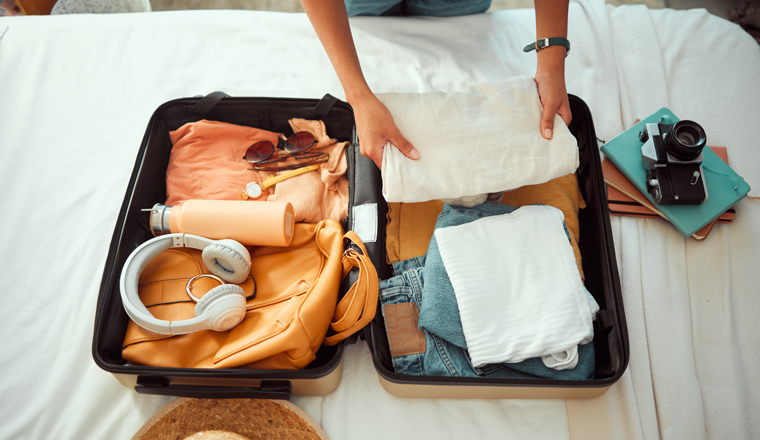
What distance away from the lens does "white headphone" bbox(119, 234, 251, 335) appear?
29.0 inches

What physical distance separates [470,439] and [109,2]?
5.80 feet

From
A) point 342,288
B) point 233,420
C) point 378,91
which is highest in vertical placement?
point 378,91

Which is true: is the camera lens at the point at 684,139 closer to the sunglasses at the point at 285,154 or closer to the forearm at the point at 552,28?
the forearm at the point at 552,28

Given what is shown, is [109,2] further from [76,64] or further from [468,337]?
[468,337]

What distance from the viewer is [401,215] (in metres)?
0.95

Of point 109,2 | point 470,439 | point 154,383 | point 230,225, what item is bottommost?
point 470,439

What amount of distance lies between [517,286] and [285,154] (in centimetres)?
60

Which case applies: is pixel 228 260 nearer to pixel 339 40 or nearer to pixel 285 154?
pixel 285 154

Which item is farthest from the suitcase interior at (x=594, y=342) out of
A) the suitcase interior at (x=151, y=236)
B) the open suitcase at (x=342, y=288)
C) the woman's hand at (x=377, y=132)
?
the woman's hand at (x=377, y=132)

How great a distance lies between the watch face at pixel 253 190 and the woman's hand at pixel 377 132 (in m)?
0.29

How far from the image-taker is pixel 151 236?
955 mm

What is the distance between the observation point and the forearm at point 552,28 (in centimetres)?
91

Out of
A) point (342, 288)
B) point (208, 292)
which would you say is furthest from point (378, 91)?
point (208, 292)

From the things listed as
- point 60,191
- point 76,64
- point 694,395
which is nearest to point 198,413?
point 60,191
